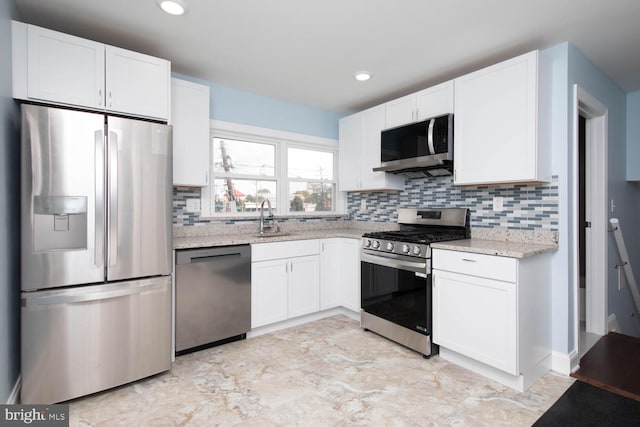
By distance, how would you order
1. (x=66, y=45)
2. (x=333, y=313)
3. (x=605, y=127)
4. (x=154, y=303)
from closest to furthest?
1. (x=66, y=45)
2. (x=154, y=303)
3. (x=605, y=127)
4. (x=333, y=313)

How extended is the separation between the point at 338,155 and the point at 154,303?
2.76 m

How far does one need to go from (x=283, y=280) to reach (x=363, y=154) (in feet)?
5.49

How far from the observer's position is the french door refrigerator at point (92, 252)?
71.9 inches

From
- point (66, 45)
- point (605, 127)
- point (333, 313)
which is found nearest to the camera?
point (66, 45)

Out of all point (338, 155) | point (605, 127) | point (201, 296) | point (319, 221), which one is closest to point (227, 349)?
point (201, 296)

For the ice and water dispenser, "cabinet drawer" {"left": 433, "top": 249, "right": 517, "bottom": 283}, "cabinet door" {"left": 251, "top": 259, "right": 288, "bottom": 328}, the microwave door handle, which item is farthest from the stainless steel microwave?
the ice and water dispenser

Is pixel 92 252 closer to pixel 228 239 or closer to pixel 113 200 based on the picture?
pixel 113 200

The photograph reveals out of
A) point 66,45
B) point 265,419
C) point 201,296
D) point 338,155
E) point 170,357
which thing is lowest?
point 265,419

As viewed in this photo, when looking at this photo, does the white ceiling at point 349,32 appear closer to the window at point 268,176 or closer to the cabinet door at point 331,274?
the window at point 268,176

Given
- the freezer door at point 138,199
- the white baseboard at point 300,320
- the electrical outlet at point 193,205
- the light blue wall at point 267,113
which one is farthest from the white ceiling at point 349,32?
the white baseboard at point 300,320

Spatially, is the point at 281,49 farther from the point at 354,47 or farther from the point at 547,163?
the point at 547,163

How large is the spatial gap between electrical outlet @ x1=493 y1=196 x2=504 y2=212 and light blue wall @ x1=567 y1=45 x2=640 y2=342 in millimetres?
1031

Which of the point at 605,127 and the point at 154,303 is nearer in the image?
the point at 154,303

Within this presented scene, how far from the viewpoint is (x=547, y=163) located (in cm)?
235
